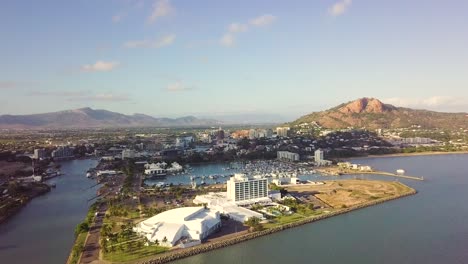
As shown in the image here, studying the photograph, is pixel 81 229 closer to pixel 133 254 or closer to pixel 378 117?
pixel 133 254

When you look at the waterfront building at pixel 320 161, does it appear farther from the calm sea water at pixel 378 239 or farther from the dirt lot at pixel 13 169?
the dirt lot at pixel 13 169

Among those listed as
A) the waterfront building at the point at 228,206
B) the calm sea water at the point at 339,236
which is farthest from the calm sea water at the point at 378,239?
the waterfront building at the point at 228,206

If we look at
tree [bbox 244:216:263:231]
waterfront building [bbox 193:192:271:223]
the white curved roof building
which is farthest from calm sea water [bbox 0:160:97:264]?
tree [bbox 244:216:263:231]

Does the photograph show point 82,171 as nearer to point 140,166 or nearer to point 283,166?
point 140,166

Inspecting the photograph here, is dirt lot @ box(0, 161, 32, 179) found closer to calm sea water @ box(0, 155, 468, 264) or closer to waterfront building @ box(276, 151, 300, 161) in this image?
calm sea water @ box(0, 155, 468, 264)

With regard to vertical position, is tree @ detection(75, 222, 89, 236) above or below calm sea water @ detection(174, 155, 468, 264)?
above

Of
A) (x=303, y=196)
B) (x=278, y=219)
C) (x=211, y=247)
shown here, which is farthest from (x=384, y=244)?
(x=303, y=196)

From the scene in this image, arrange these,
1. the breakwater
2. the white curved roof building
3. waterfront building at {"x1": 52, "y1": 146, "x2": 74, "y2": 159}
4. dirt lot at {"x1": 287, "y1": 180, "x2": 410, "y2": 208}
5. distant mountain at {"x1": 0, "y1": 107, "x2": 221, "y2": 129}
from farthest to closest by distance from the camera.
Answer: distant mountain at {"x1": 0, "y1": 107, "x2": 221, "y2": 129}
waterfront building at {"x1": 52, "y1": 146, "x2": 74, "y2": 159}
dirt lot at {"x1": 287, "y1": 180, "x2": 410, "y2": 208}
the white curved roof building
the breakwater
